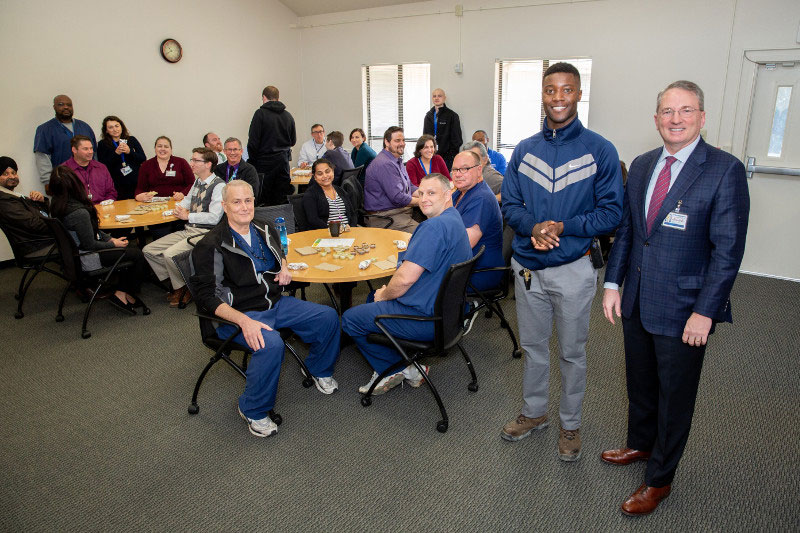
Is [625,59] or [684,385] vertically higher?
[625,59]

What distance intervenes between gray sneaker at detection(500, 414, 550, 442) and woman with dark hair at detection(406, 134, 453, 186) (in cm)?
334

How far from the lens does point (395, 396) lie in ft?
10.1

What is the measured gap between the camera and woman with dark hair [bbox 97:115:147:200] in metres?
5.79

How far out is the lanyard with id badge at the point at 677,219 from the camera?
1.79 m

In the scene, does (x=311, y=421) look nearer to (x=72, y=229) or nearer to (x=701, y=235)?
(x=701, y=235)

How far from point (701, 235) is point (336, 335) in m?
2.00

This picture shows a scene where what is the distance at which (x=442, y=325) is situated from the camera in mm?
2543

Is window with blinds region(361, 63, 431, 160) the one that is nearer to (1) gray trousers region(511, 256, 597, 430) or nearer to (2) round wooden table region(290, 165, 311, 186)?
(2) round wooden table region(290, 165, 311, 186)

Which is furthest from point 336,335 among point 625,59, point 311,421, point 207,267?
point 625,59

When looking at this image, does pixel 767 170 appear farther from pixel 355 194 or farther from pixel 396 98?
pixel 396 98

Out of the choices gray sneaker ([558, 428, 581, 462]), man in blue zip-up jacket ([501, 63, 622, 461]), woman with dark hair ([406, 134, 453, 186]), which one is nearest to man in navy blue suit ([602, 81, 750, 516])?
man in blue zip-up jacket ([501, 63, 622, 461])

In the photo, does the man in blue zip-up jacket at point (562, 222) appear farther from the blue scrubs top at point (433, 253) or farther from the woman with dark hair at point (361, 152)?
the woman with dark hair at point (361, 152)

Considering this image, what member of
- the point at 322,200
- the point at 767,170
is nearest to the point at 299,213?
the point at 322,200

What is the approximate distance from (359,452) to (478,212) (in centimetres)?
166
